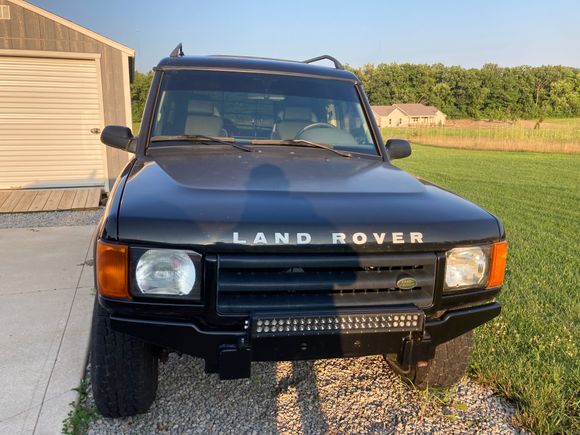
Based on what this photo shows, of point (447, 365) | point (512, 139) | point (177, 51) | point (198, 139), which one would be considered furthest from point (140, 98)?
point (512, 139)

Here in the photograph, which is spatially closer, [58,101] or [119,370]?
[119,370]

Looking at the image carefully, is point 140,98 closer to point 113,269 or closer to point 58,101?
point 58,101

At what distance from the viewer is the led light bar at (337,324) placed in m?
1.92

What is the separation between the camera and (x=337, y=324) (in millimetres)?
1979

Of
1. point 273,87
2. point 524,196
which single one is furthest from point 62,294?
point 524,196

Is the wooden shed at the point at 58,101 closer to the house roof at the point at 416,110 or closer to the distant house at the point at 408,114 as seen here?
the distant house at the point at 408,114

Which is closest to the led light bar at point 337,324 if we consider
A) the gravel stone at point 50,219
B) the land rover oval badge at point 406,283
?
the land rover oval badge at point 406,283

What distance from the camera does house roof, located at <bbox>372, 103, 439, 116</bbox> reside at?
80081 millimetres

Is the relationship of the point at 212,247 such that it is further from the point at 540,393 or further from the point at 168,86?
the point at 540,393

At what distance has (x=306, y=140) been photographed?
3.30 m

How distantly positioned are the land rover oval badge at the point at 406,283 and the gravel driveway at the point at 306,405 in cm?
95

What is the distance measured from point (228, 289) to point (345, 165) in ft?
4.22

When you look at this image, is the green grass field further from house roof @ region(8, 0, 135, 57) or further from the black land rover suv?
house roof @ region(8, 0, 135, 57)

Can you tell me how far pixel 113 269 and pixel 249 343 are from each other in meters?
0.62
